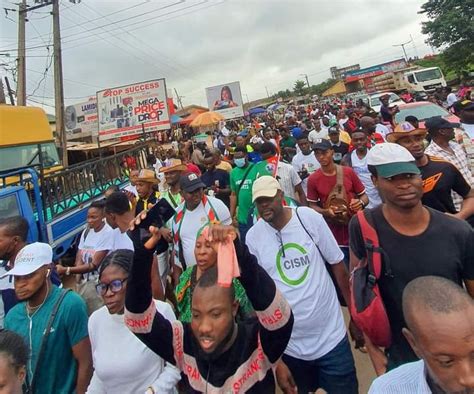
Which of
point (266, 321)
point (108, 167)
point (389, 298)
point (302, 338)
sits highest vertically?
point (108, 167)

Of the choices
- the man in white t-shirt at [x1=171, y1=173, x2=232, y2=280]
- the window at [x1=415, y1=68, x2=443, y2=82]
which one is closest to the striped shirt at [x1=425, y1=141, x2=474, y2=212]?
the man in white t-shirt at [x1=171, y1=173, x2=232, y2=280]

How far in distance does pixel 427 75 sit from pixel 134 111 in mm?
20567

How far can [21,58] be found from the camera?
14547 millimetres

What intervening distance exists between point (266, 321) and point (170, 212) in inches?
23.5

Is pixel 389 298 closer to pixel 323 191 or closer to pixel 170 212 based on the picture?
pixel 170 212

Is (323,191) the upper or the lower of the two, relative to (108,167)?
lower

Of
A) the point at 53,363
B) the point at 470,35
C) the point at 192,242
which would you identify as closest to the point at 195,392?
the point at 53,363

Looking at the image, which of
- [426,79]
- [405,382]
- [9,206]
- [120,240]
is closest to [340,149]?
[120,240]

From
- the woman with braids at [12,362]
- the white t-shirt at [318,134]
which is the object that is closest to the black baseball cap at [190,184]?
the woman with braids at [12,362]

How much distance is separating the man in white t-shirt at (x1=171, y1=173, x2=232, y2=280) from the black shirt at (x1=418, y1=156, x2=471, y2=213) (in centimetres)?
176

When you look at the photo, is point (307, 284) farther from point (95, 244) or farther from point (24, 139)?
point (24, 139)

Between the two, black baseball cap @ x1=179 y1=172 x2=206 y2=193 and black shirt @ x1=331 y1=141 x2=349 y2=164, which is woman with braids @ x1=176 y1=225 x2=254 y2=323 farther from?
black shirt @ x1=331 y1=141 x2=349 y2=164

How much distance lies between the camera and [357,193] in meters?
3.53

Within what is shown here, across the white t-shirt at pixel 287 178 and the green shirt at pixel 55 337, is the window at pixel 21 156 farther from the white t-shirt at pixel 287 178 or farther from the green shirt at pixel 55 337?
the green shirt at pixel 55 337
